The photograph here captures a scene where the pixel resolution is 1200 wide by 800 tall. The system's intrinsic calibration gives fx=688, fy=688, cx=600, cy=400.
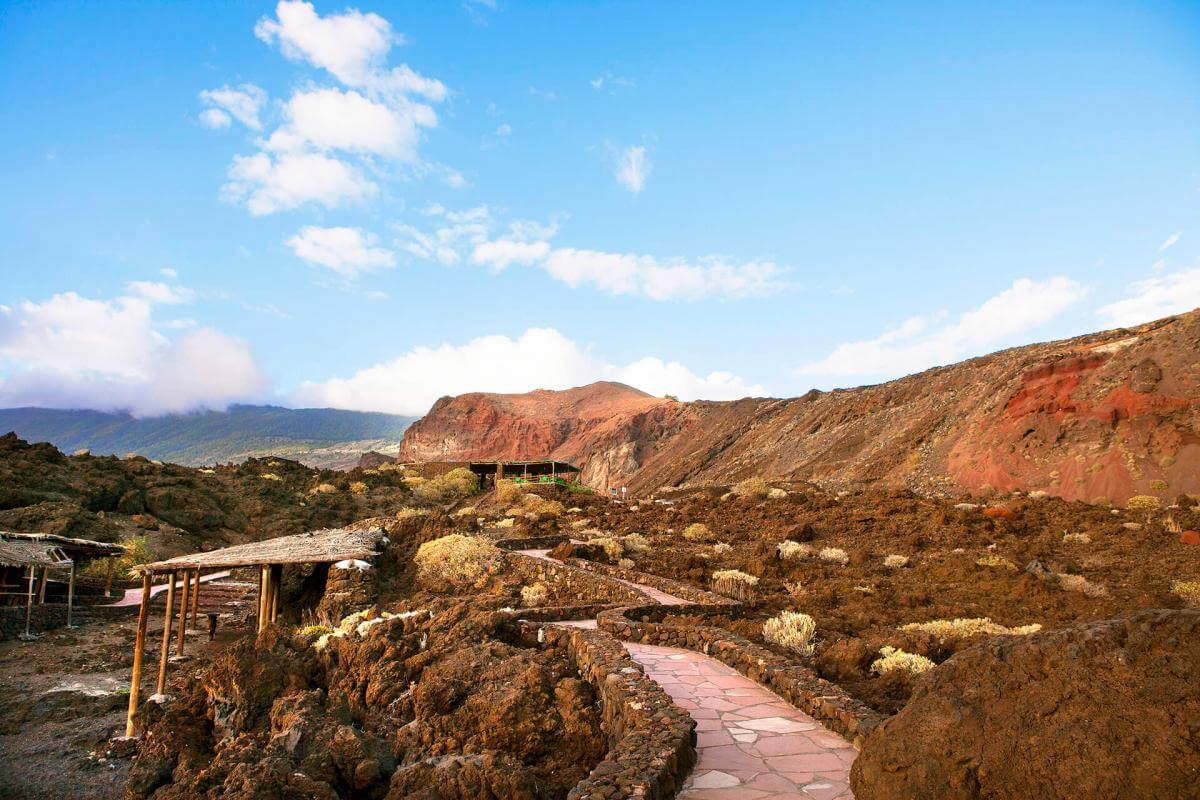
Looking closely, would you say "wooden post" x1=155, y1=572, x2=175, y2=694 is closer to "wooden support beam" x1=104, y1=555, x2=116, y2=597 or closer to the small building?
"wooden support beam" x1=104, y1=555, x2=116, y2=597

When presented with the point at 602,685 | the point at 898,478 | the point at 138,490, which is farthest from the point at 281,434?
the point at 602,685

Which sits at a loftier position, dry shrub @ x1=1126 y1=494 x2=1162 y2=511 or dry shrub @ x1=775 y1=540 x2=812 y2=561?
dry shrub @ x1=1126 y1=494 x2=1162 y2=511

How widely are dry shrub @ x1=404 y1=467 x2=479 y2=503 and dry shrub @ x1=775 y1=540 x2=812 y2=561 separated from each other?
2744 centimetres

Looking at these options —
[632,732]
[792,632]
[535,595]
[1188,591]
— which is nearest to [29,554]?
[535,595]

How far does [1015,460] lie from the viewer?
26.0 metres

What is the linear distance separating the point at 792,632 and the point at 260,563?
9937 millimetres

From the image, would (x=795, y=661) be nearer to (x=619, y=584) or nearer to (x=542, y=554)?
(x=619, y=584)

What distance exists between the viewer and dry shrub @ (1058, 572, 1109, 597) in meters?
11.6

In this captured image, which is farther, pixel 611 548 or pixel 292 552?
pixel 611 548

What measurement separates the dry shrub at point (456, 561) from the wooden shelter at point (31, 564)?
9.10m

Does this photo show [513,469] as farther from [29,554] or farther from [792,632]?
[792,632]

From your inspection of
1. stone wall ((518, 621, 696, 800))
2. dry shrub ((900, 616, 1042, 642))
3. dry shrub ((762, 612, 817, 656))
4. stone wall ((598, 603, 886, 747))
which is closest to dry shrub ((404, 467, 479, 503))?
stone wall ((598, 603, 886, 747))

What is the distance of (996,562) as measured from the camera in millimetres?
13977

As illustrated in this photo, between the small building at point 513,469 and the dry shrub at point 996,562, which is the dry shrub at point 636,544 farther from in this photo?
the small building at point 513,469
